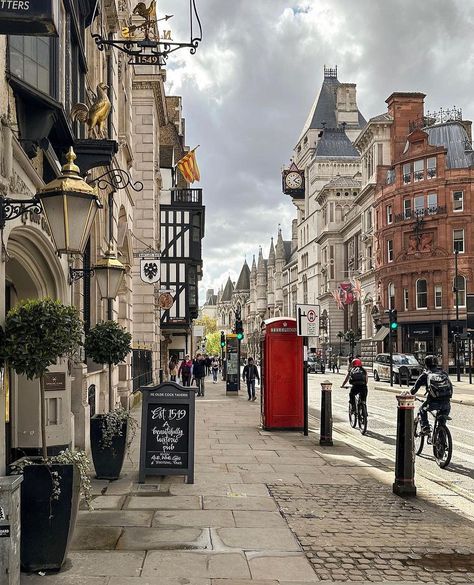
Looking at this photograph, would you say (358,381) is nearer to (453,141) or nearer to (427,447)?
(427,447)

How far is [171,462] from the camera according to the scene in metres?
9.54

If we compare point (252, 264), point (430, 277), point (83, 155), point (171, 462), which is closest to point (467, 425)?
point (171, 462)

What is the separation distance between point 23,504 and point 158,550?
4.62 ft

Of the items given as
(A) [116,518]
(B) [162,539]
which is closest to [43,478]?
(B) [162,539]

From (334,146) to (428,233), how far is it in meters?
49.3

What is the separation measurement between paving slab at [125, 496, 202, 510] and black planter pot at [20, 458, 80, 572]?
2.36 metres

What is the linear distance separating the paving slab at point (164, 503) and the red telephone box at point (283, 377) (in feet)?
24.3

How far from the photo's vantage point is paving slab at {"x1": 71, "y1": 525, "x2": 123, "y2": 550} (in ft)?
21.3

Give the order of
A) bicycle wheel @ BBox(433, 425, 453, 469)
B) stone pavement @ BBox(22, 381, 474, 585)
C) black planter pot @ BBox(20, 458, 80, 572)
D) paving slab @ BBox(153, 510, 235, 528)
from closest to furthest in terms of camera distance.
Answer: black planter pot @ BBox(20, 458, 80, 572) → stone pavement @ BBox(22, 381, 474, 585) → paving slab @ BBox(153, 510, 235, 528) → bicycle wheel @ BBox(433, 425, 453, 469)

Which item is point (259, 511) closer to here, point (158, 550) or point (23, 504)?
point (158, 550)

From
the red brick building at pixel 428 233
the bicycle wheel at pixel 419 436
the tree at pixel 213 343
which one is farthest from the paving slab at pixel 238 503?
the tree at pixel 213 343

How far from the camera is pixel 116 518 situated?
761 cm

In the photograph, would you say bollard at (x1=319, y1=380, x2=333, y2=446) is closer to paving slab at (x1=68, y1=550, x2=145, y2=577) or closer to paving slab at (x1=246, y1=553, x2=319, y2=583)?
paving slab at (x1=246, y1=553, x2=319, y2=583)

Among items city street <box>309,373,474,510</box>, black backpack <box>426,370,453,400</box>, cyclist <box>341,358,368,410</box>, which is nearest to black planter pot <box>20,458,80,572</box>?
city street <box>309,373,474,510</box>
